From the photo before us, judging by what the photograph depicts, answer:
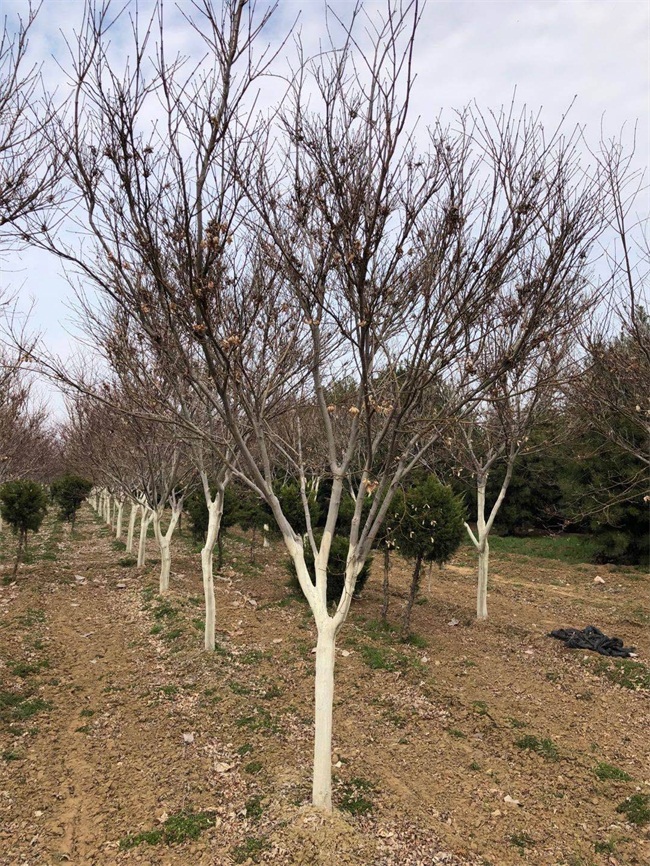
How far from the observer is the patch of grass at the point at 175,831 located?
12.7ft

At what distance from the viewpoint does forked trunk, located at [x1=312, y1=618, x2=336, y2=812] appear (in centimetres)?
405

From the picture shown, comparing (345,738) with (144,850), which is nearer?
(144,850)

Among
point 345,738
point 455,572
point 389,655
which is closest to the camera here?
point 345,738

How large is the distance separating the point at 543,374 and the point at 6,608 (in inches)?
404

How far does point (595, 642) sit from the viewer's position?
8.58 m

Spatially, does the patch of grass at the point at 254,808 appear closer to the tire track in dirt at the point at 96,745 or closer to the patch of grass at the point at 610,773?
the tire track in dirt at the point at 96,745

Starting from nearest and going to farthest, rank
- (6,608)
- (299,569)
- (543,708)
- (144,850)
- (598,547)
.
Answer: (144,850), (299,569), (543,708), (6,608), (598,547)

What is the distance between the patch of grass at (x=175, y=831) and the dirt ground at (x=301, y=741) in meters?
0.02

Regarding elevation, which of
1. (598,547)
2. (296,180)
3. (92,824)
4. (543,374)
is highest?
(296,180)

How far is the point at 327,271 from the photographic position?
4.26 meters

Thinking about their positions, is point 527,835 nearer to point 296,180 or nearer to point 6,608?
point 296,180

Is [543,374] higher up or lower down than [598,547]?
higher up

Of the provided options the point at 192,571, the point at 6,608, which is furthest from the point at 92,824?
the point at 192,571

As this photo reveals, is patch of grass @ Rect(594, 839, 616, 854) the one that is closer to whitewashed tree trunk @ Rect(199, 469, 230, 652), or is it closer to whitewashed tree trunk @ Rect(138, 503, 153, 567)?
whitewashed tree trunk @ Rect(199, 469, 230, 652)
